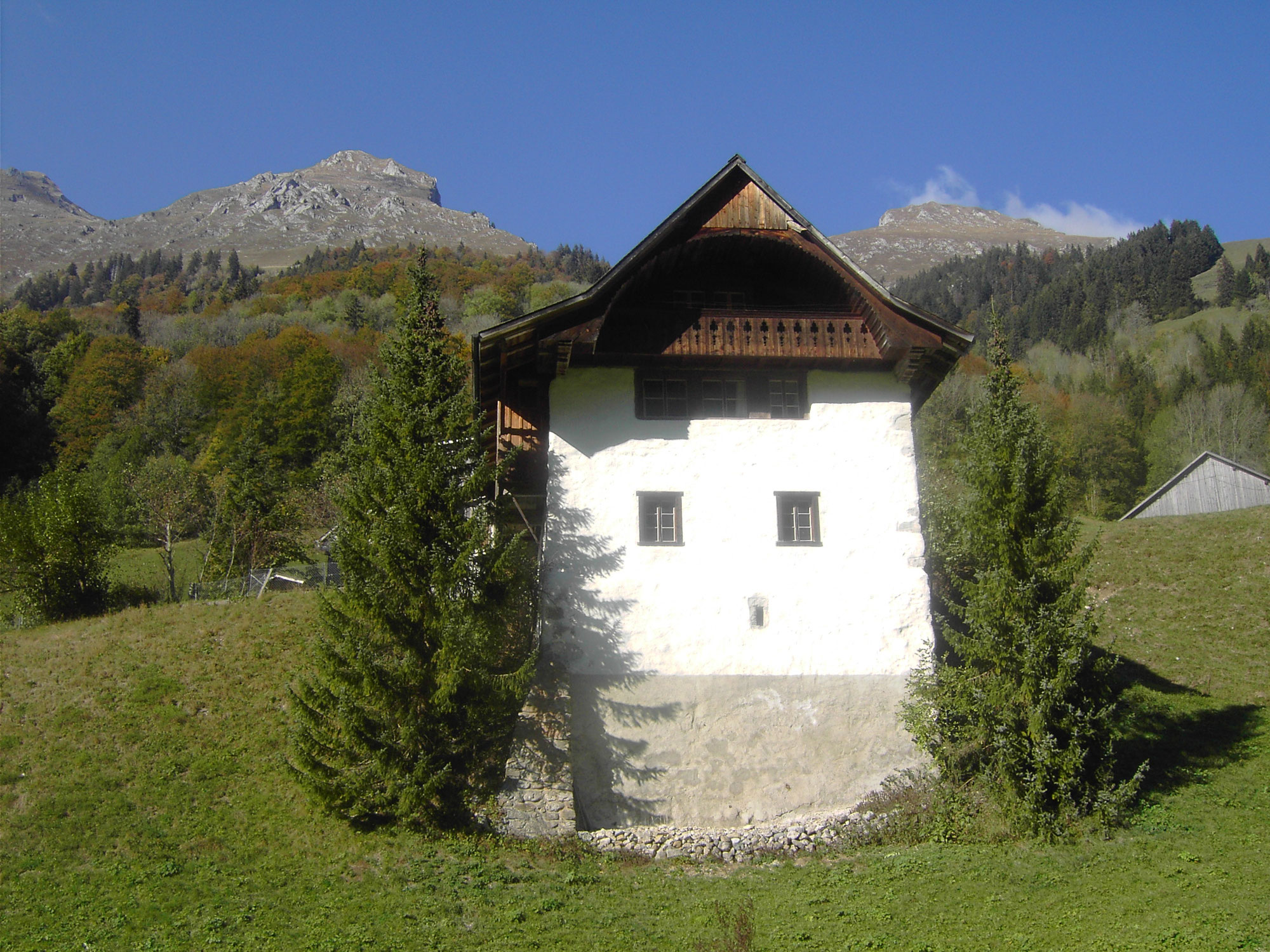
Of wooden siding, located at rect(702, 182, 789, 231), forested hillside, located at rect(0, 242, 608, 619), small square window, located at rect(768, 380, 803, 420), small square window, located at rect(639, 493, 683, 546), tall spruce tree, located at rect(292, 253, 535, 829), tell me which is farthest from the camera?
forested hillside, located at rect(0, 242, 608, 619)

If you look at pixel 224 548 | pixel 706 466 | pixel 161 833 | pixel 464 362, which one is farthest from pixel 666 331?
pixel 224 548

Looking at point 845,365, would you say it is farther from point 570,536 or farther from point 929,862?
point 929,862

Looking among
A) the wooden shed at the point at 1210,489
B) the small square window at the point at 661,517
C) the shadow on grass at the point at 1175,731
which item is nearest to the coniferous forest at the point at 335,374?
the wooden shed at the point at 1210,489

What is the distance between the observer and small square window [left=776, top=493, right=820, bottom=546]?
21.5m

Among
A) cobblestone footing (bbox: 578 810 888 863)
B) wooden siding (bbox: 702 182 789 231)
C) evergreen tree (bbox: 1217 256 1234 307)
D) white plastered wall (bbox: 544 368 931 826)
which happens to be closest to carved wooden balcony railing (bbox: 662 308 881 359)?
white plastered wall (bbox: 544 368 931 826)

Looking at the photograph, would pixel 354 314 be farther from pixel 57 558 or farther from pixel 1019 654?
pixel 1019 654

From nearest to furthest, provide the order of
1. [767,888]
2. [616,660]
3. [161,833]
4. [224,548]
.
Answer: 1. [767,888]
2. [161,833]
3. [616,660]
4. [224,548]

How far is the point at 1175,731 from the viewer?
22766 millimetres

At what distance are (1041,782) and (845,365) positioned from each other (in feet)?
32.1

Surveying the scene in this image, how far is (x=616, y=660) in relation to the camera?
67.0ft

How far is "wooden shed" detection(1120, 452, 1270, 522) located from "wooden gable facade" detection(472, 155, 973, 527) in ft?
115

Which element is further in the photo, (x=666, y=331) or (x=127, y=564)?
(x=127, y=564)

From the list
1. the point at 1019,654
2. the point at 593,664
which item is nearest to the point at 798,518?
the point at 1019,654

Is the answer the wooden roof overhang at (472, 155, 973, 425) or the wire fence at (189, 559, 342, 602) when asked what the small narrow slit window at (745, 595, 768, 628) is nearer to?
the wooden roof overhang at (472, 155, 973, 425)
